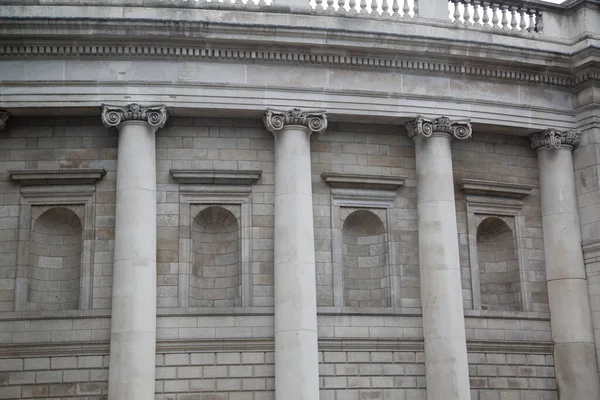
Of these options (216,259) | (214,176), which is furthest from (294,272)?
(214,176)

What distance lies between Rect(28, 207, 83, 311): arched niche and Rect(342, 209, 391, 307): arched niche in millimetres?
6696

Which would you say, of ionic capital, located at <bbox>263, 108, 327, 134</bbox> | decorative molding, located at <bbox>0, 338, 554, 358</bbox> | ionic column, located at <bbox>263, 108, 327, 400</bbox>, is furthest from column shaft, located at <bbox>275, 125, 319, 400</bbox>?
decorative molding, located at <bbox>0, 338, 554, 358</bbox>

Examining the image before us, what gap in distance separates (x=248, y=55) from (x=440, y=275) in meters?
7.19

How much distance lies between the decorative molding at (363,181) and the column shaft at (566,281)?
4227mm

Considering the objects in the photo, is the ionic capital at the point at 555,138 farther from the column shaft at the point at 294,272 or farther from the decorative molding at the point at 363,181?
the column shaft at the point at 294,272

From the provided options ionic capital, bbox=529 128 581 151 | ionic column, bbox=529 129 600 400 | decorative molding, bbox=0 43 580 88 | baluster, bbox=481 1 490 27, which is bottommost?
ionic column, bbox=529 129 600 400

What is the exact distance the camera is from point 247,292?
76.0 ft

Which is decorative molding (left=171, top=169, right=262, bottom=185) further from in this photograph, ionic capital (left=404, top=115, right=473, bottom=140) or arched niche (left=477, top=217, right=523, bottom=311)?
arched niche (left=477, top=217, right=523, bottom=311)

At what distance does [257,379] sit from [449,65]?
9.40 meters

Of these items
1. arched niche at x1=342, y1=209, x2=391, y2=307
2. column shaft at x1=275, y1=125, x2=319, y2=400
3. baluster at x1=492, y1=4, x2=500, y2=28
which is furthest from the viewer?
baluster at x1=492, y1=4, x2=500, y2=28

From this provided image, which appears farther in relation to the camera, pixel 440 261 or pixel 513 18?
pixel 513 18

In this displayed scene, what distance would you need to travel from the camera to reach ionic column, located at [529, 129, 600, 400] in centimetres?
2456

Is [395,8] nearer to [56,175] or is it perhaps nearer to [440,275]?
[440,275]

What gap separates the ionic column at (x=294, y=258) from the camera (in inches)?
871
